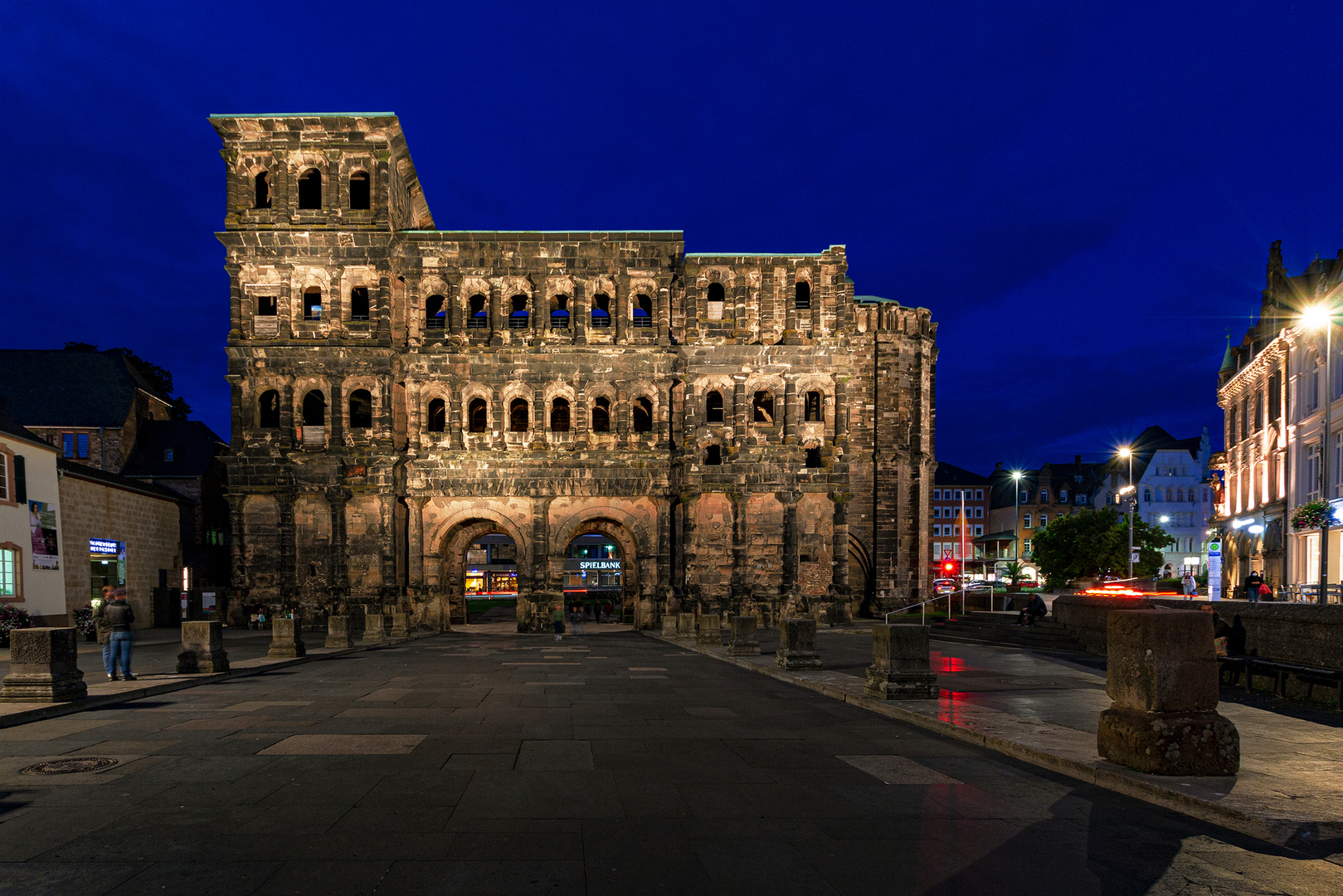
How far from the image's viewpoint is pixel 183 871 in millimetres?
5008

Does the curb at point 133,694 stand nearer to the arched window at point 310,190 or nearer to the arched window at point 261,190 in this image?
the arched window at point 310,190

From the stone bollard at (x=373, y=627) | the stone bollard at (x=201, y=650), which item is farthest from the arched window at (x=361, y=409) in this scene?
the stone bollard at (x=201, y=650)

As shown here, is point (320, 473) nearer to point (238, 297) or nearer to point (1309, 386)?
point (238, 297)

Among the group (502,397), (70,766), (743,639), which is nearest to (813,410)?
(502,397)

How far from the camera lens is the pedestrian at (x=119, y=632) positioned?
1402 centimetres

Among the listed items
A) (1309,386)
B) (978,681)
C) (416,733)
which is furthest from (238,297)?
(1309,386)

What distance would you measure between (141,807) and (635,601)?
31.3m

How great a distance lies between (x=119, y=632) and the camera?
14.1 metres

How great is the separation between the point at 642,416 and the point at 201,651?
27290mm

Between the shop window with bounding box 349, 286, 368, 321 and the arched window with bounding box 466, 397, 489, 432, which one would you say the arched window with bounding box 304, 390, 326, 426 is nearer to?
the shop window with bounding box 349, 286, 368, 321

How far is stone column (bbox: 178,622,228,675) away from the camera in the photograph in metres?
15.7

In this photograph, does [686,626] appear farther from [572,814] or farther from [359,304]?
[359,304]

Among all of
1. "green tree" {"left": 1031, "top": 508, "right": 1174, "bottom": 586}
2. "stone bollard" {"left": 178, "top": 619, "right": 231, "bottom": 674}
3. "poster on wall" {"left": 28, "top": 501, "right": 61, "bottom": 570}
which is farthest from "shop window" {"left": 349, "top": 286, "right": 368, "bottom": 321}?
"green tree" {"left": 1031, "top": 508, "right": 1174, "bottom": 586}

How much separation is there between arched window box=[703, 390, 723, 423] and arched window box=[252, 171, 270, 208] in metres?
23.7
